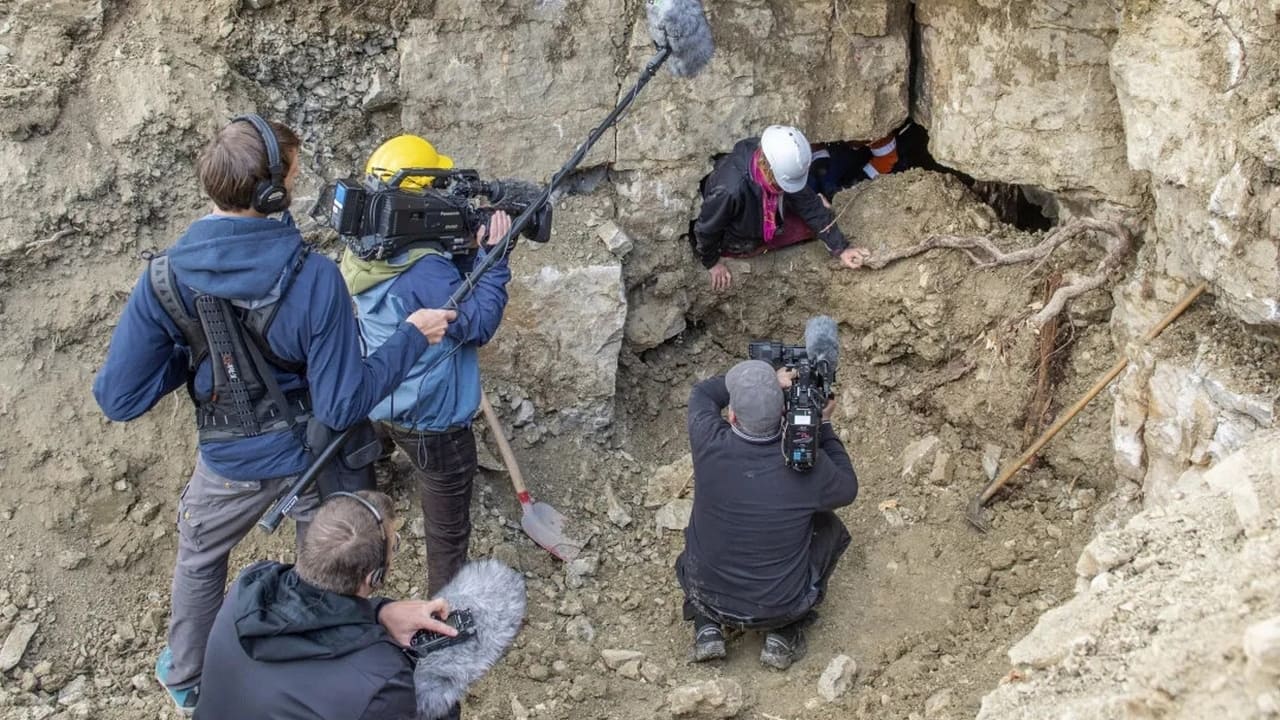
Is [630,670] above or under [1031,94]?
under

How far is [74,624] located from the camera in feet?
14.6

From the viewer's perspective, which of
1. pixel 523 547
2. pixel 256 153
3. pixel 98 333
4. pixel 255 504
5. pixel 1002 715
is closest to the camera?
pixel 1002 715

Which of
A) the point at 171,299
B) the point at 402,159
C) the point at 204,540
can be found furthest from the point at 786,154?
the point at 204,540

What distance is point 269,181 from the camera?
326 cm

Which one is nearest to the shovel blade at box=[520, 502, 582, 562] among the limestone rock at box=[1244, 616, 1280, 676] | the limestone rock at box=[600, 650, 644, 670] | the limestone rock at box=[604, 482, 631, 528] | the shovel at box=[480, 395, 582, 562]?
the shovel at box=[480, 395, 582, 562]

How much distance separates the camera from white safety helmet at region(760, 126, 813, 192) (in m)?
5.36

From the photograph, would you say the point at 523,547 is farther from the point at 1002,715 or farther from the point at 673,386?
the point at 1002,715

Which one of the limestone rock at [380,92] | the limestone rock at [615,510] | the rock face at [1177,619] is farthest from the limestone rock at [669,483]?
the rock face at [1177,619]

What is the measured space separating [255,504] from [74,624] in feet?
4.46

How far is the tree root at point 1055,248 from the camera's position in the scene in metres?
5.12

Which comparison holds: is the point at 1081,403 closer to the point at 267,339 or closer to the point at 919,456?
the point at 919,456

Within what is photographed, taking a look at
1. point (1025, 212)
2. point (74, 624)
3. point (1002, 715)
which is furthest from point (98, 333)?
point (1025, 212)

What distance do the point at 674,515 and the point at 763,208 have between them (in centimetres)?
164

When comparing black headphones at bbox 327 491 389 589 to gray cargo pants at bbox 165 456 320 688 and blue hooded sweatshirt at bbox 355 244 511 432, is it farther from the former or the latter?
blue hooded sweatshirt at bbox 355 244 511 432
